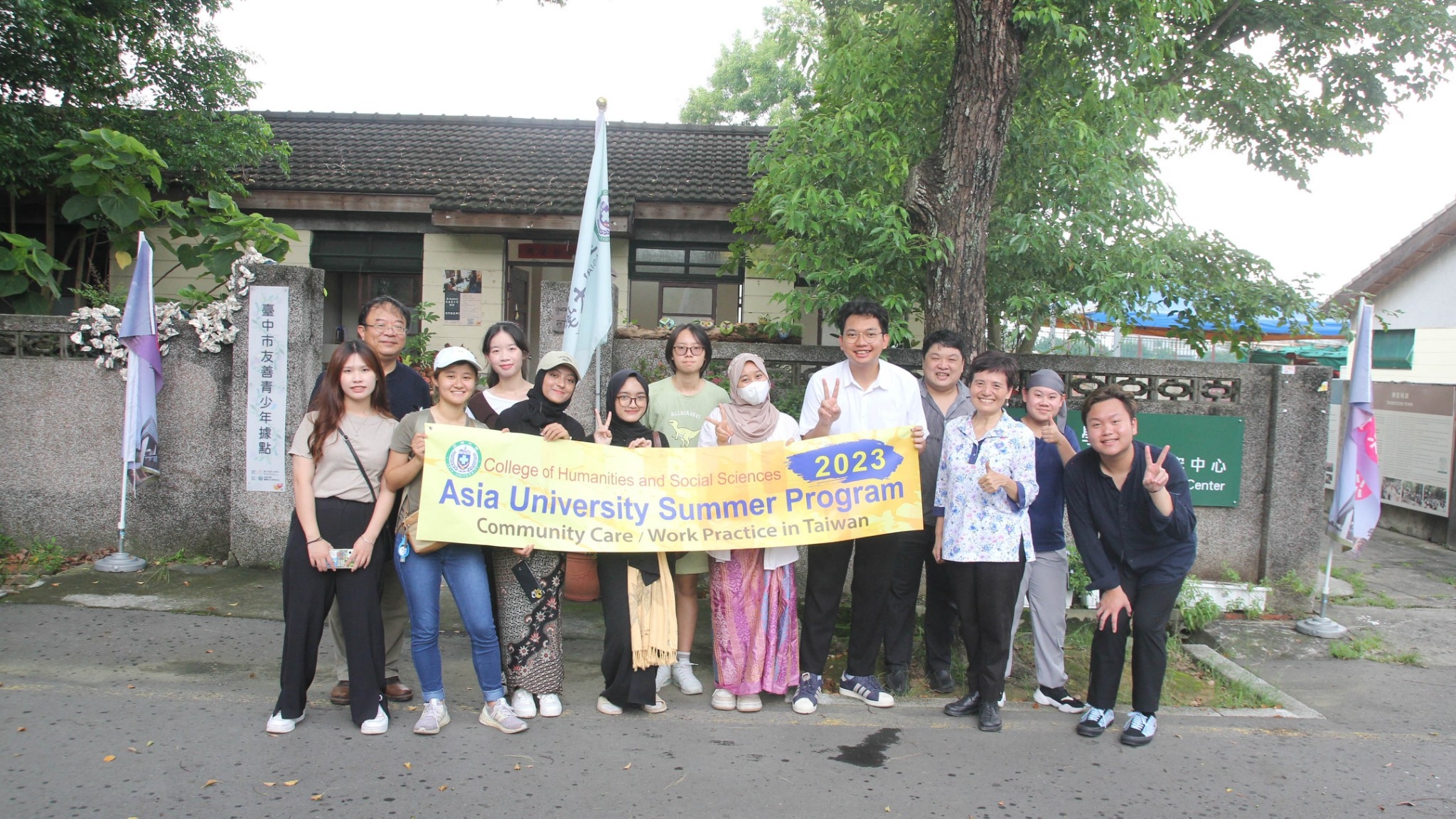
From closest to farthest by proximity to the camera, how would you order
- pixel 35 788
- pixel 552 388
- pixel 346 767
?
pixel 35 788, pixel 346 767, pixel 552 388

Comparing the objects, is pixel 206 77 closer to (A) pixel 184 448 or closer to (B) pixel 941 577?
(A) pixel 184 448

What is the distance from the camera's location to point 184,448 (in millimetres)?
6629

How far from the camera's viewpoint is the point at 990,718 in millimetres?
4242

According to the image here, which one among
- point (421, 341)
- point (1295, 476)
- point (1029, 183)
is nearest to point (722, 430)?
point (1029, 183)

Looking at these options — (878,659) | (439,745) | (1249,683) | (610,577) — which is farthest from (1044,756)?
(439,745)

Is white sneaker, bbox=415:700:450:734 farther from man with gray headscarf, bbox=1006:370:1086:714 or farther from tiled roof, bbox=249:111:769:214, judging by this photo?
tiled roof, bbox=249:111:769:214

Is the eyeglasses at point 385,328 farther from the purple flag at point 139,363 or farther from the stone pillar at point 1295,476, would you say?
the stone pillar at point 1295,476

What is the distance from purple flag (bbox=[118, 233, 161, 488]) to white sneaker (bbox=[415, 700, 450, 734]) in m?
3.65

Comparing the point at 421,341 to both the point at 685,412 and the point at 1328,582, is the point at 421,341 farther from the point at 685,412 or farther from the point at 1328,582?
the point at 1328,582

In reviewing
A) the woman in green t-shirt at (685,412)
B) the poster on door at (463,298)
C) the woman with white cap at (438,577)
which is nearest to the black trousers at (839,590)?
the woman in green t-shirt at (685,412)

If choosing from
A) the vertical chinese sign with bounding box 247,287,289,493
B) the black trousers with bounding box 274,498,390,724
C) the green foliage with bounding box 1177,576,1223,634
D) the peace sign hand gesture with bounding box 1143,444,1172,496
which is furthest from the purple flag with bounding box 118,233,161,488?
the green foliage with bounding box 1177,576,1223,634

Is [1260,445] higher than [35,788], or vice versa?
[1260,445]

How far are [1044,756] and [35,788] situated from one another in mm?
3957

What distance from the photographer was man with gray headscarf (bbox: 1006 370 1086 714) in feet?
14.8
